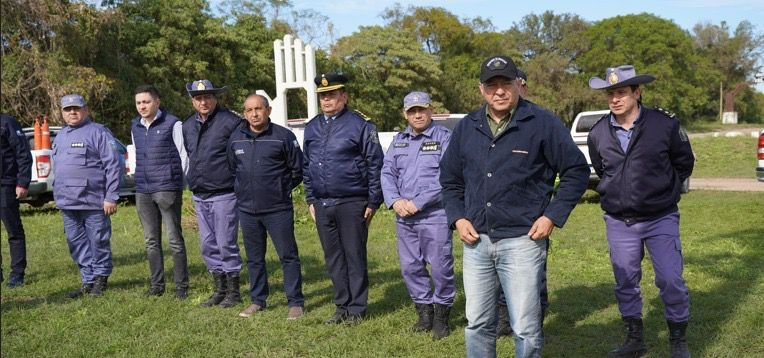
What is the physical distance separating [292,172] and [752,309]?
12.3 feet

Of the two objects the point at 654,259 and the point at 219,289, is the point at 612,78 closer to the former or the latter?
the point at 654,259

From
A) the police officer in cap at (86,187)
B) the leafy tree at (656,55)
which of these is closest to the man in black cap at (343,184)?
the police officer in cap at (86,187)

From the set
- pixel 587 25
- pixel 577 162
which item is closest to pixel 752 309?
pixel 577 162

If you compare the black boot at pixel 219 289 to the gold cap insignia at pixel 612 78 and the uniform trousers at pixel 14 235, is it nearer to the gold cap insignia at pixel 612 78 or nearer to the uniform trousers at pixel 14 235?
the uniform trousers at pixel 14 235

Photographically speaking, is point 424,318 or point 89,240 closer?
point 424,318

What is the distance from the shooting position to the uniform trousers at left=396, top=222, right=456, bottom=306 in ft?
18.3

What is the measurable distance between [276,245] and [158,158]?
143 centimetres

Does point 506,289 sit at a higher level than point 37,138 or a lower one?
lower

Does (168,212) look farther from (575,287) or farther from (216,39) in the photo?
(216,39)

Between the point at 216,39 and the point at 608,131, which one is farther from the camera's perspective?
the point at 216,39

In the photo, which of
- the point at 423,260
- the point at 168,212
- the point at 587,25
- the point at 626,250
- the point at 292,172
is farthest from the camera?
the point at 587,25

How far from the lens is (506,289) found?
12.4ft

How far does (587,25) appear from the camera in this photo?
216 feet

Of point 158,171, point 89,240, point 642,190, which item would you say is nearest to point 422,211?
point 642,190
